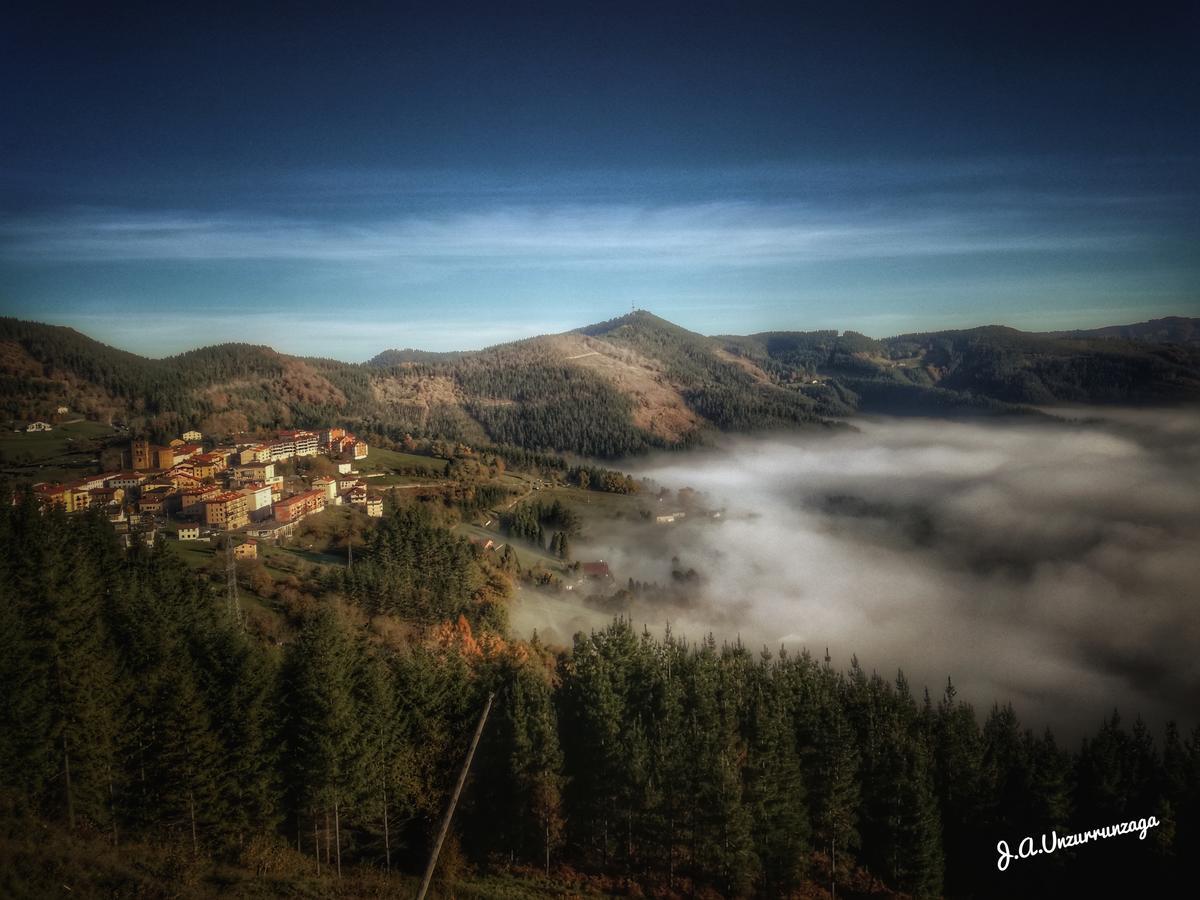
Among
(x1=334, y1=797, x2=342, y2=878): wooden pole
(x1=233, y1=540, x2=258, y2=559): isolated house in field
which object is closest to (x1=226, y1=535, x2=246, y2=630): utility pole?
(x1=233, y1=540, x2=258, y2=559): isolated house in field

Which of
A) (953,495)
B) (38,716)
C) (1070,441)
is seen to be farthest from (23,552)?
(953,495)

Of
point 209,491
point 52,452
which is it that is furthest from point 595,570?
point 52,452

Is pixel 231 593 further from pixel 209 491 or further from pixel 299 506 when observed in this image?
pixel 299 506

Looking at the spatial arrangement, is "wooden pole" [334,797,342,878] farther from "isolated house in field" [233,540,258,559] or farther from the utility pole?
"isolated house in field" [233,540,258,559]

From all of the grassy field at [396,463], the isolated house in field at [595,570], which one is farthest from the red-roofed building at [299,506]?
the isolated house in field at [595,570]

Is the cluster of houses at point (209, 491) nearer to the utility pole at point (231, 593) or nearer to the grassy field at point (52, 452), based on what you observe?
the grassy field at point (52, 452)

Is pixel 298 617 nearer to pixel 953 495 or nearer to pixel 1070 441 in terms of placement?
pixel 1070 441
